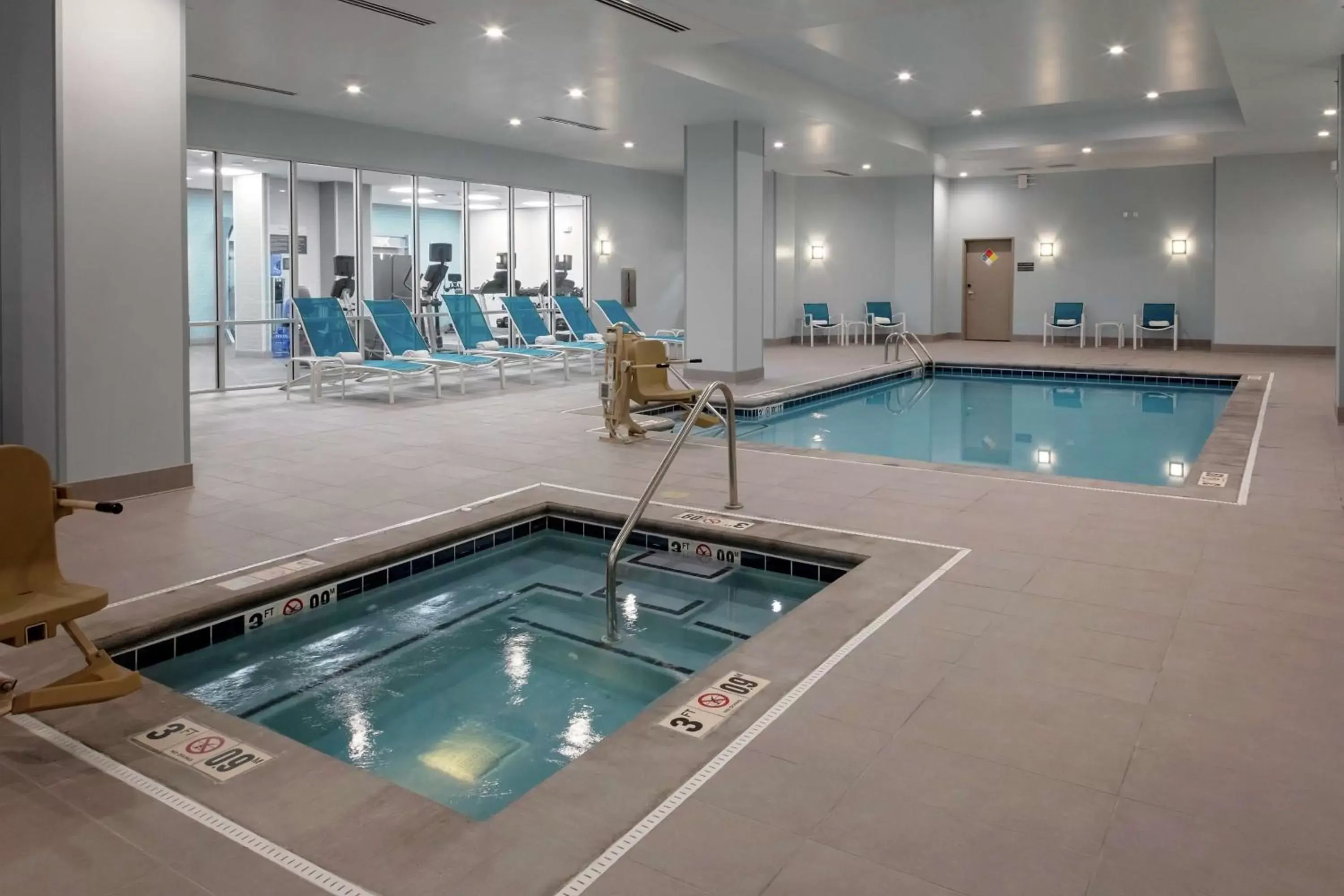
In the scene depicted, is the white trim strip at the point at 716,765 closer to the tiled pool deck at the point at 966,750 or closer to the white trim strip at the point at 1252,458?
the tiled pool deck at the point at 966,750

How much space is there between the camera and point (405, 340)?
35.9ft

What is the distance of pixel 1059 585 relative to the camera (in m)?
3.77

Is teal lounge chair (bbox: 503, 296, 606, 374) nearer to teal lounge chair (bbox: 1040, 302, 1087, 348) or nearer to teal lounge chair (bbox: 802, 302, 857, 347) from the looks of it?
teal lounge chair (bbox: 802, 302, 857, 347)

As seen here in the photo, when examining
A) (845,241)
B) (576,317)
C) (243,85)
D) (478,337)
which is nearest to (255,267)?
(243,85)

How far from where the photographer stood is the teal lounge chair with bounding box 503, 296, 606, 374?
1218 centimetres

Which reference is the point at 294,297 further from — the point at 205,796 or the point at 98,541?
the point at 205,796

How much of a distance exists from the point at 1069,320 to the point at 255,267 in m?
12.3

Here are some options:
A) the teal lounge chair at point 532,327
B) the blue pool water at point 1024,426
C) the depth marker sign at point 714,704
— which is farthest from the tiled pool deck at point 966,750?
the teal lounge chair at point 532,327

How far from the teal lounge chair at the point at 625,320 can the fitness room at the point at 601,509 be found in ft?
1.44

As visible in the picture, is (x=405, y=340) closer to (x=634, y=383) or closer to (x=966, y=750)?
(x=634, y=383)

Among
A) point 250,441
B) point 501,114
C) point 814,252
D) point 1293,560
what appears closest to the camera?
point 1293,560

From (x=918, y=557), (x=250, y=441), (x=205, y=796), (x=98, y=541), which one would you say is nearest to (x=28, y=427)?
(x=98, y=541)

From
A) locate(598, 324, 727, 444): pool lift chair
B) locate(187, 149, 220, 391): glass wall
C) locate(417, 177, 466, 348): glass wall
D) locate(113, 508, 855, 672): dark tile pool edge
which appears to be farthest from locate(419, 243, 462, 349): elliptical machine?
locate(113, 508, 855, 672): dark tile pool edge

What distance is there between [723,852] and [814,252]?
53.9 feet
